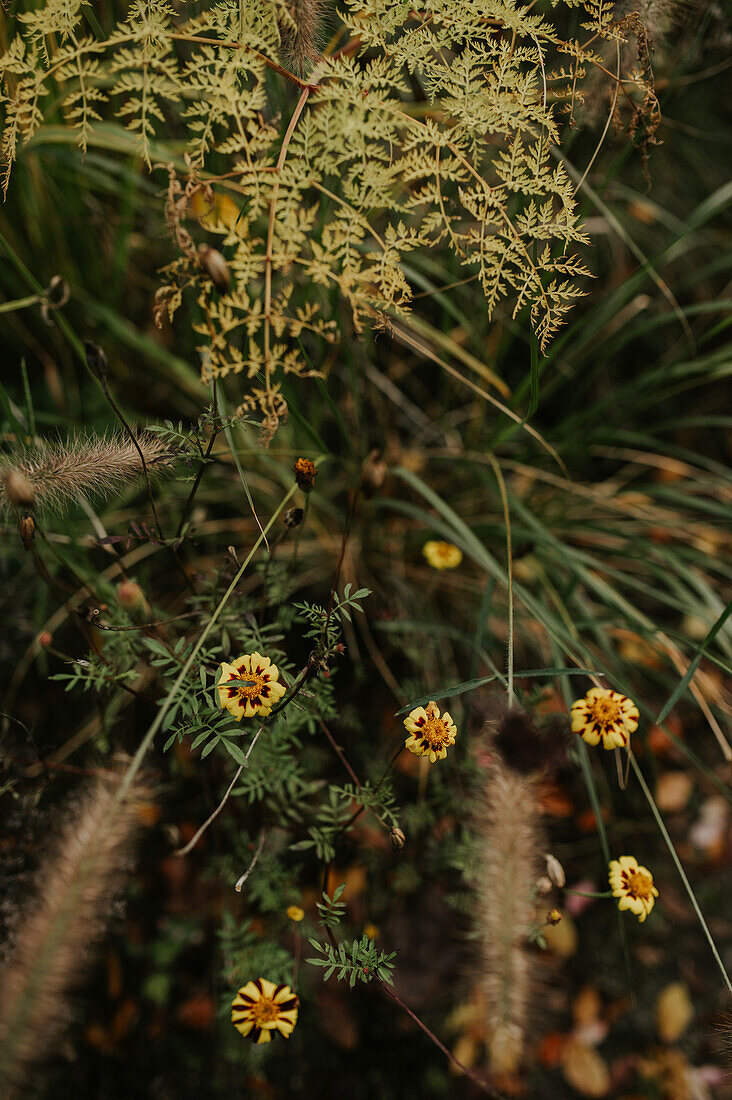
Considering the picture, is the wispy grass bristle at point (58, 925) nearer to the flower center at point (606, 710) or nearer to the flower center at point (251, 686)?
the flower center at point (251, 686)

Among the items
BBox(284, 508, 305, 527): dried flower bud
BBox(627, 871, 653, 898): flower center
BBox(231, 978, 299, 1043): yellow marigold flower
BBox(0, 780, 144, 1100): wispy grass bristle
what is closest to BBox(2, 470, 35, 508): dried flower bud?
BBox(284, 508, 305, 527): dried flower bud

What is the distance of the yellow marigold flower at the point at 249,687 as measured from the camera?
0.54 m

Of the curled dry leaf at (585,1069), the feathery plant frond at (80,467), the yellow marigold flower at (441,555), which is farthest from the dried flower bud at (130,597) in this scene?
the curled dry leaf at (585,1069)

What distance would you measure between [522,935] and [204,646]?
52 cm

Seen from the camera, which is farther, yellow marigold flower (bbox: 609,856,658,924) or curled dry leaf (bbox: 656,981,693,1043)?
curled dry leaf (bbox: 656,981,693,1043)

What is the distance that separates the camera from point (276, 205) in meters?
0.61

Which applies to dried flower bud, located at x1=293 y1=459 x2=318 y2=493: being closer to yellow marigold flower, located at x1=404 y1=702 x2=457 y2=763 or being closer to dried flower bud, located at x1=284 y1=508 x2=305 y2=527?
dried flower bud, located at x1=284 y1=508 x2=305 y2=527

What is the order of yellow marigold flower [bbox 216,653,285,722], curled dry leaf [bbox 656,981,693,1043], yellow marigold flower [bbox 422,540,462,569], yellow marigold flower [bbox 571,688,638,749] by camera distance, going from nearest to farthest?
yellow marigold flower [bbox 216,653,285,722] < yellow marigold flower [bbox 571,688,638,749] < yellow marigold flower [bbox 422,540,462,569] < curled dry leaf [bbox 656,981,693,1043]

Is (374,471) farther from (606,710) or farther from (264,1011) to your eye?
(264,1011)

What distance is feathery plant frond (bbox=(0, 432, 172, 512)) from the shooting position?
0.62 metres

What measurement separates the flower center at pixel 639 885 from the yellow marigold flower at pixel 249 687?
426mm

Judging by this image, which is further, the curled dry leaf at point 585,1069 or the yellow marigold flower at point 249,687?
the curled dry leaf at point 585,1069

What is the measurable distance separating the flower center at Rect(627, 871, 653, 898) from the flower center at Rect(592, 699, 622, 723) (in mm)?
171

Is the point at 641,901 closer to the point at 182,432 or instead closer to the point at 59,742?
the point at 182,432
